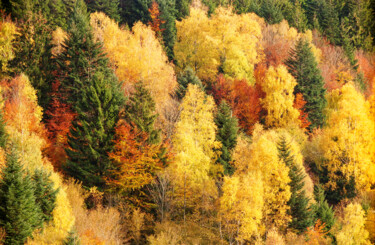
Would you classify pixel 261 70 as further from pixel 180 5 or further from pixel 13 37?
pixel 13 37

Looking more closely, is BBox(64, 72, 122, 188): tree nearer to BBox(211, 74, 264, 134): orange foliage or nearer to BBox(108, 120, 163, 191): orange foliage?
BBox(108, 120, 163, 191): orange foliage

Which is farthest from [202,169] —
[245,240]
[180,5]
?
[180,5]

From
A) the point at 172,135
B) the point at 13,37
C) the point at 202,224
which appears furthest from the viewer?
the point at 13,37

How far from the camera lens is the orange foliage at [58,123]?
4797 cm

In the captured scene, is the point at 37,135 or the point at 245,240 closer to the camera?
the point at 245,240

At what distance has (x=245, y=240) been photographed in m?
41.2

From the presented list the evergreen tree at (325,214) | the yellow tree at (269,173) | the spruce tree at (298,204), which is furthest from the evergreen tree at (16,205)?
the evergreen tree at (325,214)

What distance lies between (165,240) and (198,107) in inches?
649

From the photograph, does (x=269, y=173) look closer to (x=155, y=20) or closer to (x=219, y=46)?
(x=219, y=46)

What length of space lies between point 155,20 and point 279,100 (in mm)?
32782

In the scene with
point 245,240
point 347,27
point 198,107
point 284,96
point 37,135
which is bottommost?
point 245,240

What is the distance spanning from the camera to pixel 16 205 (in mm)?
32125

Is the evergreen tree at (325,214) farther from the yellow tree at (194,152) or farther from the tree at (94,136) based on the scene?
the tree at (94,136)

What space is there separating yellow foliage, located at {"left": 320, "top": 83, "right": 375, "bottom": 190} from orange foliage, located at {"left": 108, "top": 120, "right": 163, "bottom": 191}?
23.1m
